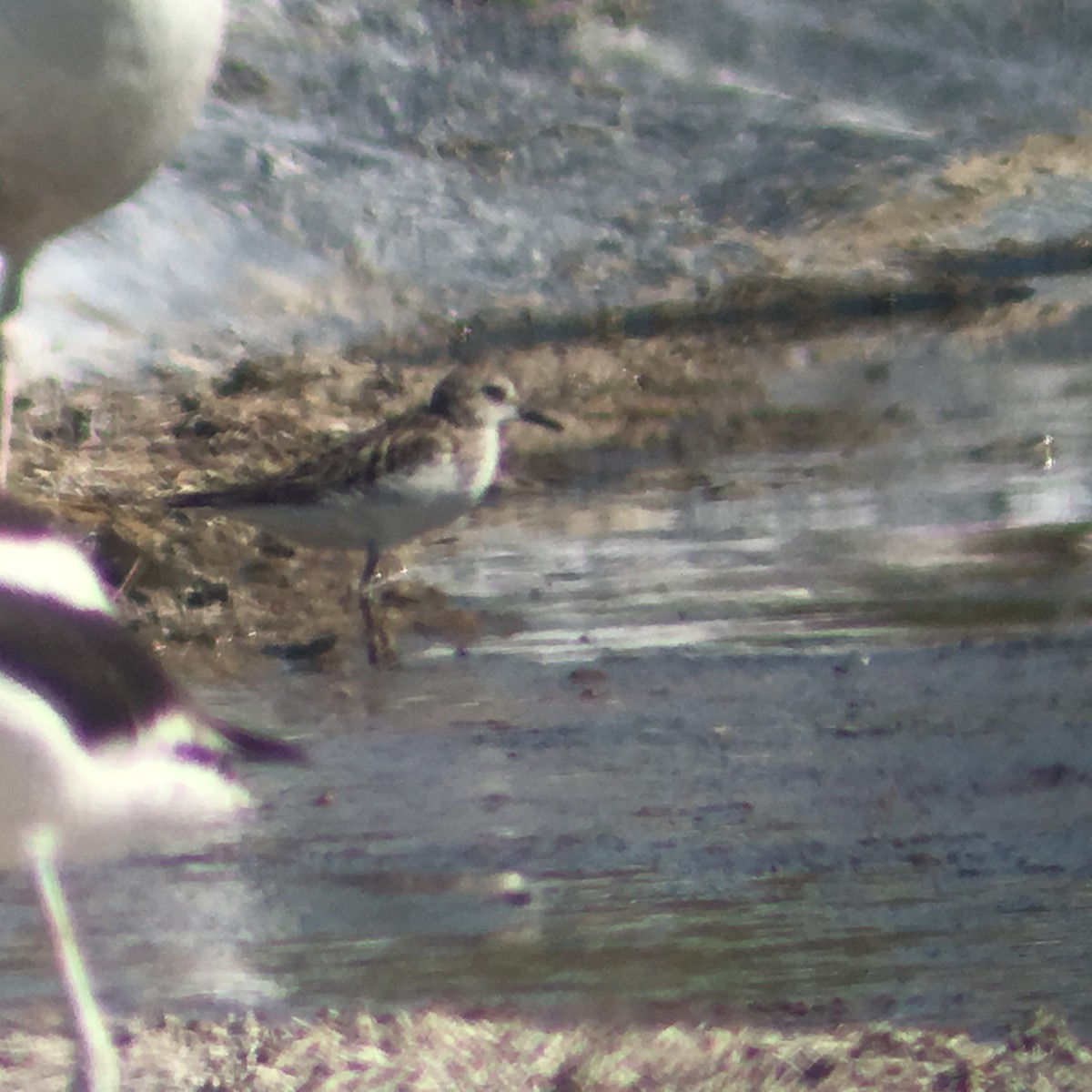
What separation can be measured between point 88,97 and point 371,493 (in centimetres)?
100

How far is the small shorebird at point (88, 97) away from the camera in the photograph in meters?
3.39

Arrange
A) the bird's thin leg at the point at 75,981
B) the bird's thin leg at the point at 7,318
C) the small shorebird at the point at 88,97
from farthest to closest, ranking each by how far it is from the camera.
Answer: the bird's thin leg at the point at 7,318
the small shorebird at the point at 88,97
the bird's thin leg at the point at 75,981

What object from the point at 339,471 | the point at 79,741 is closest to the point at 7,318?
the point at 339,471

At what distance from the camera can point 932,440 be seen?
503 centimetres

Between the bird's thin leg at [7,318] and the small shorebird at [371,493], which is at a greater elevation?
the bird's thin leg at [7,318]

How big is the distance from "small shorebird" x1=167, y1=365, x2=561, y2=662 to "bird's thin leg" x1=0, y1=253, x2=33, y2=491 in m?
0.66

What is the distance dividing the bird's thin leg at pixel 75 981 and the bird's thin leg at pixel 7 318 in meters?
1.99

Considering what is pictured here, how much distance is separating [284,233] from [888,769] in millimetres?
4114

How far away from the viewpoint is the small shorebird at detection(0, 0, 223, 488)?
11.1 ft

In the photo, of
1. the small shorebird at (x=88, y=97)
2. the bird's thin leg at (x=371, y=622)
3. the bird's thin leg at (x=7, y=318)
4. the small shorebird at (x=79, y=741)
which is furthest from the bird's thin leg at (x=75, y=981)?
the bird's thin leg at (x=7, y=318)

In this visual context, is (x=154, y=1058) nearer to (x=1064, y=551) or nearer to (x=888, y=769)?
(x=888, y=769)

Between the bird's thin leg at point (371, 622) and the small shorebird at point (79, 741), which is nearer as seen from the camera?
the small shorebird at point (79, 741)

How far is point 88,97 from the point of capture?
350cm

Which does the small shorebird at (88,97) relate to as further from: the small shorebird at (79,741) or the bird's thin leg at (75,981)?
the bird's thin leg at (75,981)
